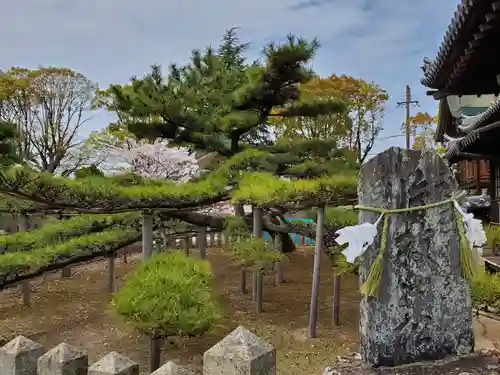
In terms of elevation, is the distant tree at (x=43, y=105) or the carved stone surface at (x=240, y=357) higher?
the distant tree at (x=43, y=105)

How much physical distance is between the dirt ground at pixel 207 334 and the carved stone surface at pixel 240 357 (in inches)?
129

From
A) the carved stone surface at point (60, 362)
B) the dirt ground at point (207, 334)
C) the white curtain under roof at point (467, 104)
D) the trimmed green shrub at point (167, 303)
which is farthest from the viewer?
the white curtain under roof at point (467, 104)

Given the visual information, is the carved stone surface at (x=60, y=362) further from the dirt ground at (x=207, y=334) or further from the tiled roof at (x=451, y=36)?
the tiled roof at (x=451, y=36)

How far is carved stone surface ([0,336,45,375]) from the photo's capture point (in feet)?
7.36

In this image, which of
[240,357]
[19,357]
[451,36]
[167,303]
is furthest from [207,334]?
[451,36]

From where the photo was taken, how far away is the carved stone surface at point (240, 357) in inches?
72.2

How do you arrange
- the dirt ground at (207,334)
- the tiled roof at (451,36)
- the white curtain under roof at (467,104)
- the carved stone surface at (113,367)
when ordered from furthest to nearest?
1. the white curtain under roof at (467,104)
2. the dirt ground at (207,334)
3. the tiled roof at (451,36)
4. the carved stone surface at (113,367)

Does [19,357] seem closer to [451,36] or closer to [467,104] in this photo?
[451,36]

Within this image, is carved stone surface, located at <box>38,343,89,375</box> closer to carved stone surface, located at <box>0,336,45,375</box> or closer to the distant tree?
carved stone surface, located at <box>0,336,45,375</box>

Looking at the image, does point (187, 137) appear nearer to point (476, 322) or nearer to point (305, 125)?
point (476, 322)

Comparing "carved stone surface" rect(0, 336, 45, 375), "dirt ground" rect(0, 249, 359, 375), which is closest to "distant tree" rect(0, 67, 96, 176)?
"dirt ground" rect(0, 249, 359, 375)

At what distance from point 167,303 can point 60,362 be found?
2.11 metres

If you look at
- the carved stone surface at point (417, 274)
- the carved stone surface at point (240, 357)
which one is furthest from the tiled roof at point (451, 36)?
the carved stone surface at point (240, 357)

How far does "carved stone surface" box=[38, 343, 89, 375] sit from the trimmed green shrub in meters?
1.99
